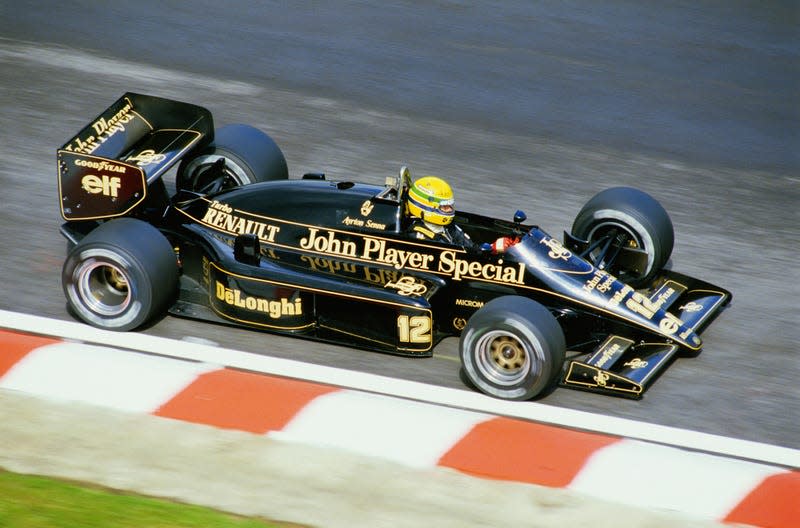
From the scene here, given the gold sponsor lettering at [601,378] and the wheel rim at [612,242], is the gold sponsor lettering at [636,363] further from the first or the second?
the wheel rim at [612,242]

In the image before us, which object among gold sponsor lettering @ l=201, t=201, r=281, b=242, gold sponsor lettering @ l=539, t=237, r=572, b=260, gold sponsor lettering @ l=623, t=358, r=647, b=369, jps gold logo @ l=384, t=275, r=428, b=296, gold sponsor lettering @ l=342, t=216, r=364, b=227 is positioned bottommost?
gold sponsor lettering @ l=623, t=358, r=647, b=369

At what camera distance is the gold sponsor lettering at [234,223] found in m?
7.80

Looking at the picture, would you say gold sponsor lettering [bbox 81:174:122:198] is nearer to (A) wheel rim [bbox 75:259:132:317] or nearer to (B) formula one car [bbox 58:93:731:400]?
(B) formula one car [bbox 58:93:731:400]

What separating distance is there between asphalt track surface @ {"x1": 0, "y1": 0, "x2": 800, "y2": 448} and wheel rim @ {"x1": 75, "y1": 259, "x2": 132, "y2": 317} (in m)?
0.31

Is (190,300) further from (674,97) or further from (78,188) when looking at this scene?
(674,97)

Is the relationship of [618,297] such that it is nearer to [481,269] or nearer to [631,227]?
[481,269]

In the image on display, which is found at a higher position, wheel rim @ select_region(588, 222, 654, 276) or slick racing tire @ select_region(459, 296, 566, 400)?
wheel rim @ select_region(588, 222, 654, 276)

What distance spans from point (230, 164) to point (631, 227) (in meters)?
3.15

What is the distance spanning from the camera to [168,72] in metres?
12.7

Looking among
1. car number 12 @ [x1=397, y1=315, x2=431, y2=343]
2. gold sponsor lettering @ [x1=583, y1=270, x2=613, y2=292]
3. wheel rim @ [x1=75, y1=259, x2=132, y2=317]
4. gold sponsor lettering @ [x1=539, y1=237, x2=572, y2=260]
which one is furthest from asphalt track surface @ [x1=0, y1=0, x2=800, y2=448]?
gold sponsor lettering @ [x1=539, y1=237, x2=572, y2=260]

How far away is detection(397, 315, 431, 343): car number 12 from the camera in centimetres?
720

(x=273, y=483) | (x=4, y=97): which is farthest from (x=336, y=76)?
(x=273, y=483)

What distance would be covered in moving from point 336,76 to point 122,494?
8013 mm

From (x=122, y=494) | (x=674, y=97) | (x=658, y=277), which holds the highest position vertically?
(x=674, y=97)
